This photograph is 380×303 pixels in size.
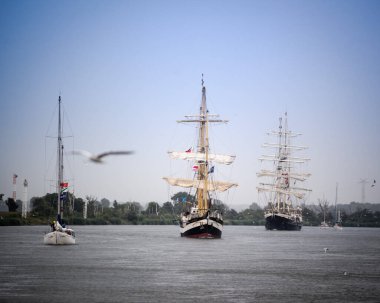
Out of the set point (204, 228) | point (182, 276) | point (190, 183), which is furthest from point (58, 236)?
point (190, 183)

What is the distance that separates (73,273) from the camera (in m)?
49.7

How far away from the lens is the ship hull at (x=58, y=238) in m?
78.1

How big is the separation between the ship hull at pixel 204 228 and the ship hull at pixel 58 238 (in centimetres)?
2295

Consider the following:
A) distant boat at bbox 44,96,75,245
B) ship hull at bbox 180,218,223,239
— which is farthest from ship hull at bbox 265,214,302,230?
distant boat at bbox 44,96,75,245

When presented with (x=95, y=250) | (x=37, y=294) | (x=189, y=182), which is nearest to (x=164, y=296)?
(x=37, y=294)

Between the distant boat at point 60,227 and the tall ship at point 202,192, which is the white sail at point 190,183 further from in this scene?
the distant boat at point 60,227

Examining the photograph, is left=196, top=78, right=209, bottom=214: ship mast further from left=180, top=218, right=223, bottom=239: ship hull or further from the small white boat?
the small white boat

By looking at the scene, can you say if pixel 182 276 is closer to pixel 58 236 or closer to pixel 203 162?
pixel 58 236

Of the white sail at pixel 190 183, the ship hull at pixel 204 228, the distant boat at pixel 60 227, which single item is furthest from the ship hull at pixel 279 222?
the distant boat at pixel 60 227

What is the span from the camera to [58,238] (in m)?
78.9

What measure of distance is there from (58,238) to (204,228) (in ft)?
83.5

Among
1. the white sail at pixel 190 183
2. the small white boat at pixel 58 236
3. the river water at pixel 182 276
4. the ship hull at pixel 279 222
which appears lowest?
the ship hull at pixel 279 222

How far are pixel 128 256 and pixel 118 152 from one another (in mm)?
46293

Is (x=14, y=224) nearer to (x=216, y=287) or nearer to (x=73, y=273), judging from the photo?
(x=73, y=273)
